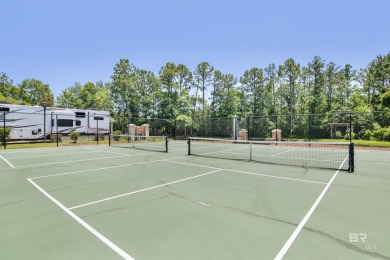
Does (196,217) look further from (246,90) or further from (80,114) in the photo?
(246,90)

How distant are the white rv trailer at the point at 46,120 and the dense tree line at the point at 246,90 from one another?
448 inches

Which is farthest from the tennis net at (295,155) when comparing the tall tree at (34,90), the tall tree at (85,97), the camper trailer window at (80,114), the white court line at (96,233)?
the tall tree at (34,90)

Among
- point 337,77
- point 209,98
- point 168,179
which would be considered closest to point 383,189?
point 168,179

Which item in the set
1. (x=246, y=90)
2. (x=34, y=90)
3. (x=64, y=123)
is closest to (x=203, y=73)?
(x=246, y=90)

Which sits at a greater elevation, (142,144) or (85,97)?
(85,97)

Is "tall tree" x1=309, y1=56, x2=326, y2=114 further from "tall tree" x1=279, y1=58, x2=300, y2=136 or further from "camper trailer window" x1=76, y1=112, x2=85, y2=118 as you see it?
"camper trailer window" x1=76, y1=112, x2=85, y2=118

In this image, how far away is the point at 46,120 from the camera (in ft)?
78.6

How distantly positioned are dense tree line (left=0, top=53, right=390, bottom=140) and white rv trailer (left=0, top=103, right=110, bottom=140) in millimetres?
11385

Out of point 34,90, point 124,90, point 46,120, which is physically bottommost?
point 46,120

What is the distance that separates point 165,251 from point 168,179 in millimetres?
4515

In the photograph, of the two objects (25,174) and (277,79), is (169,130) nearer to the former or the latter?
(277,79)

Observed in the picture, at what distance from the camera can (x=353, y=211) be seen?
4.62 meters

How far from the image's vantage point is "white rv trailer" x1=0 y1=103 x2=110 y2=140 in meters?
21.7

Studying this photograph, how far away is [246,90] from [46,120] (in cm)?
3151
